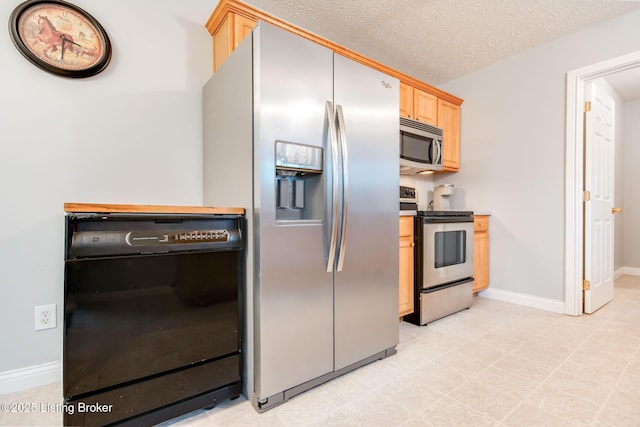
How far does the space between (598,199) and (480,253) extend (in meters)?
1.14

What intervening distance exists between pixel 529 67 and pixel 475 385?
9.89 feet

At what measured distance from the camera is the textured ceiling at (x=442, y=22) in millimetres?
2293

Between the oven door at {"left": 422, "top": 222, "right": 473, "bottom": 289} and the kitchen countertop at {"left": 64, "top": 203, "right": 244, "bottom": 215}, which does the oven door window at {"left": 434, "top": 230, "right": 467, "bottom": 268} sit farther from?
the kitchen countertop at {"left": 64, "top": 203, "right": 244, "bottom": 215}

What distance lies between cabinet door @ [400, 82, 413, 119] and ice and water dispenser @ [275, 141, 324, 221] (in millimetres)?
1677

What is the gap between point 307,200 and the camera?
5.50ft

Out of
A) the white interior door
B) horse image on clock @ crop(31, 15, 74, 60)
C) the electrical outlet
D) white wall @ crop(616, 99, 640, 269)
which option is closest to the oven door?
the white interior door

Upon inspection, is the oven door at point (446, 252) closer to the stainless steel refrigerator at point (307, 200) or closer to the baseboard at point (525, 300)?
the baseboard at point (525, 300)

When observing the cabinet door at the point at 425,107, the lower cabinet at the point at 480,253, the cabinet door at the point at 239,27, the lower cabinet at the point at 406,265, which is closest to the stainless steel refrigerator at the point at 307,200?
the cabinet door at the point at 239,27

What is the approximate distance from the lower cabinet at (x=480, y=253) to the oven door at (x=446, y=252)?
25cm

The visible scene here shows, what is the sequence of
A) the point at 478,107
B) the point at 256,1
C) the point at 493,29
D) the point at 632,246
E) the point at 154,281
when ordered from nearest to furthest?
the point at 154,281, the point at 256,1, the point at 493,29, the point at 478,107, the point at 632,246

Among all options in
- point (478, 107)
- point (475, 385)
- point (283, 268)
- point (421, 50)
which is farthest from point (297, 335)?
point (478, 107)

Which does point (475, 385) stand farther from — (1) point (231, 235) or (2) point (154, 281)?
(2) point (154, 281)

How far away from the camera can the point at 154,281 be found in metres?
1.26

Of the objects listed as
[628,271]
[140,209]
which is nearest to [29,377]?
[140,209]
